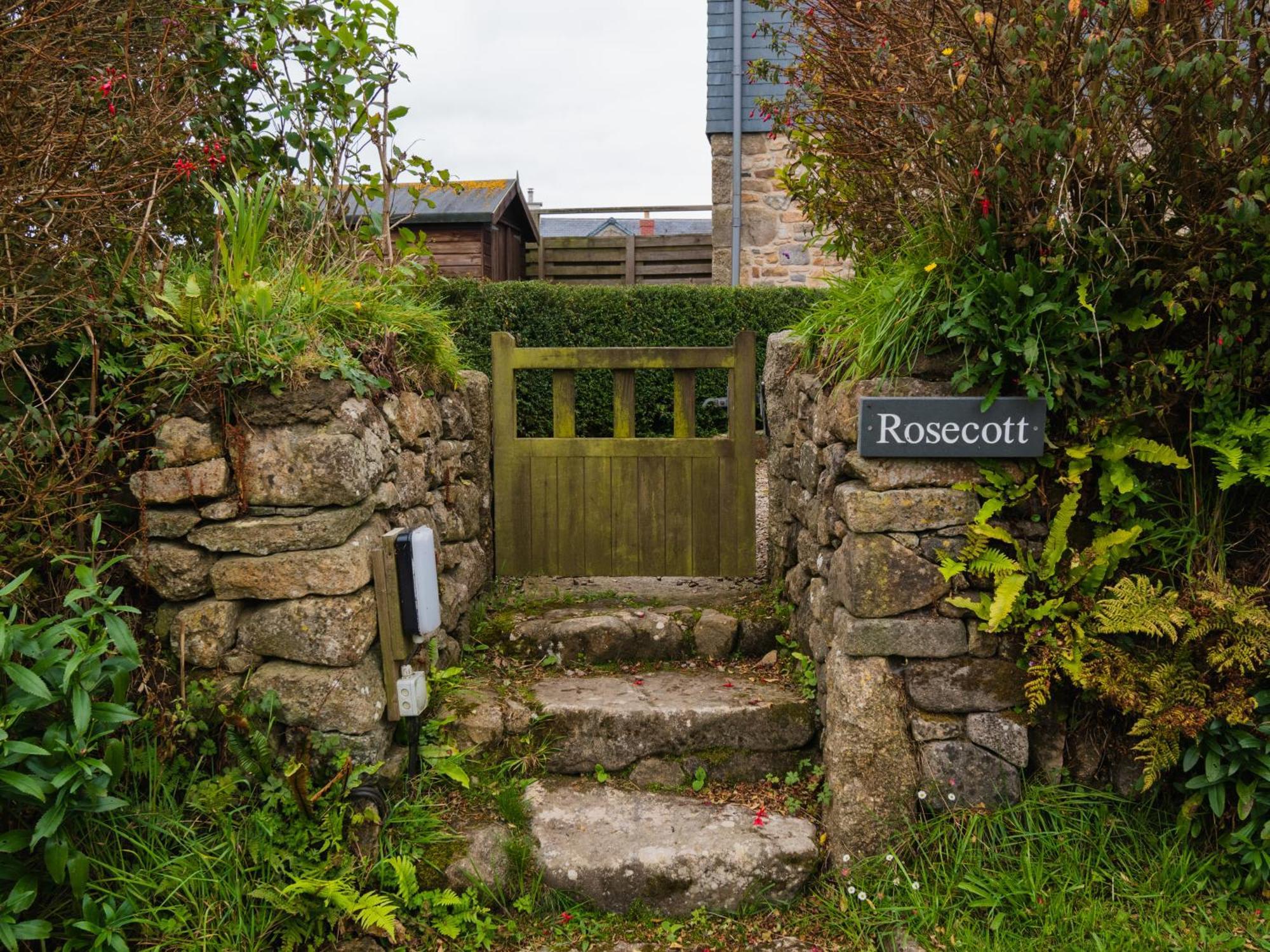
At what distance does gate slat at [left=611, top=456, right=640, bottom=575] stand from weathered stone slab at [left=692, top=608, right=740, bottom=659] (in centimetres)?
→ 75

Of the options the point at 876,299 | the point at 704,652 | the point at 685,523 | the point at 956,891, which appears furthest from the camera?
the point at 685,523

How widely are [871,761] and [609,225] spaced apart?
89.6 feet

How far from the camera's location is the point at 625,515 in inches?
185

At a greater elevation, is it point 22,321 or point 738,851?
point 22,321

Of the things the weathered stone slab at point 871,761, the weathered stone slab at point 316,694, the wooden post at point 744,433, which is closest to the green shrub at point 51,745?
the weathered stone slab at point 316,694

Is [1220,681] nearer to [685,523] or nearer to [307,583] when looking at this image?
[685,523]

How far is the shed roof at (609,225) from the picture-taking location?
96.1 ft

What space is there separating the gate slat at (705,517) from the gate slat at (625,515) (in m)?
0.29

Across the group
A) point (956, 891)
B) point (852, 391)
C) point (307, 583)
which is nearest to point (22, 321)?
point (307, 583)

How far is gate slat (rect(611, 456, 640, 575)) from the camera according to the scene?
469 cm

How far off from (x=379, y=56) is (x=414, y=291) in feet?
3.86

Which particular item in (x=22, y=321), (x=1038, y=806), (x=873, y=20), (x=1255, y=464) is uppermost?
(x=873, y=20)

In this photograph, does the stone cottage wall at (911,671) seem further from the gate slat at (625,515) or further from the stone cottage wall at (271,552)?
the gate slat at (625,515)

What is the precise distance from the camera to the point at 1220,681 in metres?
2.76
